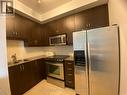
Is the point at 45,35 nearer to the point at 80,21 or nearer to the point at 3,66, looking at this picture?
the point at 80,21

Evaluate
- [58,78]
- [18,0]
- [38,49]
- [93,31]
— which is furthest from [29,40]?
[93,31]

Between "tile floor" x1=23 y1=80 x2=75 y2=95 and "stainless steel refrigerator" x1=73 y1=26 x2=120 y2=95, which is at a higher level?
"stainless steel refrigerator" x1=73 y1=26 x2=120 y2=95

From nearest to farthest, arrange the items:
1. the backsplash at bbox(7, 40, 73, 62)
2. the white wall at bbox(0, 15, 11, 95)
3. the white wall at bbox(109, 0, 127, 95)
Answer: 1. the white wall at bbox(109, 0, 127, 95)
2. the white wall at bbox(0, 15, 11, 95)
3. the backsplash at bbox(7, 40, 73, 62)

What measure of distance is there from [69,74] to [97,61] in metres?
1.25

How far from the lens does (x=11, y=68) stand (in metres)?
2.53

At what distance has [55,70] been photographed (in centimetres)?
362

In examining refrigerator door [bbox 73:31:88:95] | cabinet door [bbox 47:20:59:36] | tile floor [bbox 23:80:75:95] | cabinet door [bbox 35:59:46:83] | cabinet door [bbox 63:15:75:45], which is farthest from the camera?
cabinet door [bbox 47:20:59:36]

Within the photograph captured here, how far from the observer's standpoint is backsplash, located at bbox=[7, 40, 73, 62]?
3260mm

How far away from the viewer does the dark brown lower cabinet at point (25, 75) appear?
259cm

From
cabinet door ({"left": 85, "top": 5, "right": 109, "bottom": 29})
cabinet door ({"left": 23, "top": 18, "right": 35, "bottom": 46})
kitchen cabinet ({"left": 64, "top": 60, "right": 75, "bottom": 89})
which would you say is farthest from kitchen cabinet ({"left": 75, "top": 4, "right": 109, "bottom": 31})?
cabinet door ({"left": 23, "top": 18, "right": 35, "bottom": 46})

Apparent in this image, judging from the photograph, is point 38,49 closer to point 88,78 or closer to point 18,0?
point 18,0

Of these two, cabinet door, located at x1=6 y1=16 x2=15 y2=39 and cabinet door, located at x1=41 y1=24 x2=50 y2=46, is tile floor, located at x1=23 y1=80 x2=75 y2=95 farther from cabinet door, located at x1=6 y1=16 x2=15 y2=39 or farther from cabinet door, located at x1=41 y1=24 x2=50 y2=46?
cabinet door, located at x1=6 y1=16 x2=15 y2=39

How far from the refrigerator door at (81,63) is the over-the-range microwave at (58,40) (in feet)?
3.37

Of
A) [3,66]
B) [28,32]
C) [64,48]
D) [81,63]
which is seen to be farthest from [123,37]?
[28,32]
